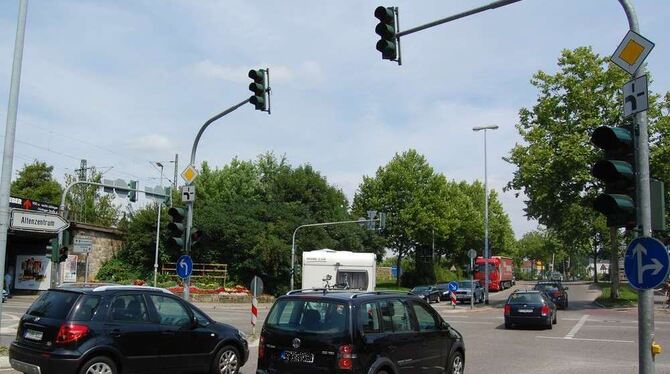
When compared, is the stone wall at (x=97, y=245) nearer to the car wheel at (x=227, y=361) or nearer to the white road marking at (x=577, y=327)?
the white road marking at (x=577, y=327)

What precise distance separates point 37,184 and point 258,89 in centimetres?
5218

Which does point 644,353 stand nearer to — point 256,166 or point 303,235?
point 303,235

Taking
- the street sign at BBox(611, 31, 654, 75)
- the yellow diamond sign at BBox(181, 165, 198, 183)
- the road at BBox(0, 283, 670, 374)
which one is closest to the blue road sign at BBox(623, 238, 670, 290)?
the street sign at BBox(611, 31, 654, 75)

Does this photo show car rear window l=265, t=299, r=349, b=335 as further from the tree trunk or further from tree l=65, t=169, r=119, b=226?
tree l=65, t=169, r=119, b=226

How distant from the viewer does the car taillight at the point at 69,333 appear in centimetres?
848

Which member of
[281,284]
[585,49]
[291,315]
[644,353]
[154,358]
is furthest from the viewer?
[281,284]

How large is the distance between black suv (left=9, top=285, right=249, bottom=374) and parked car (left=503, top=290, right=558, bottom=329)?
14.9 m

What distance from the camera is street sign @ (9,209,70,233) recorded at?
16422 mm

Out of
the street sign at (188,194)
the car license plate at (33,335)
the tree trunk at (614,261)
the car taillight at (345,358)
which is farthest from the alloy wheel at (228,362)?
the tree trunk at (614,261)

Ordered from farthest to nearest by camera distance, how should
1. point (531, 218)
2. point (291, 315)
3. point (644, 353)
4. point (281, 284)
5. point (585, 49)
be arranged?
point (281, 284) < point (531, 218) < point (585, 49) < point (291, 315) < point (644, 353)

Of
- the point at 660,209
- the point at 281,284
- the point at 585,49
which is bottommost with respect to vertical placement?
the point at 281,284

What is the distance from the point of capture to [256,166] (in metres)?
69.6

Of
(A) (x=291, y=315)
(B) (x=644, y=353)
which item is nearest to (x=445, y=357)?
(A) (x=291, y=315)

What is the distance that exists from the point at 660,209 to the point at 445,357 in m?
4.14
